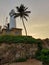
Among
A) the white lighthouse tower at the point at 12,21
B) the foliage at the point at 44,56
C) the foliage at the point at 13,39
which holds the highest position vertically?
the white lighthouse tower at the point at 12,21

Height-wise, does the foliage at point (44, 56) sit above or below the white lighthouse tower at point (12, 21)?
below

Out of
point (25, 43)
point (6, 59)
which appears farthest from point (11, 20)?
point (6, 59)

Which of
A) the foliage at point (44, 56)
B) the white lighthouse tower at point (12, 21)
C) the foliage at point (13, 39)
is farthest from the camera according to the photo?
the white lighthouse tower at point (12, 21)

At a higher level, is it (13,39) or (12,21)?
(12,21)

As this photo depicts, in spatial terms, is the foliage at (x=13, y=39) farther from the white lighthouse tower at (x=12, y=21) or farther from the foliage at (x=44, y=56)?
the white lighthouse tower at (x=12, y=21)

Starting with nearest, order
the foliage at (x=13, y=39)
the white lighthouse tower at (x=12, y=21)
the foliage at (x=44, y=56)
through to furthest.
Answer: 1. the foliage at (x=44, y=56)
2. the foliage at (x=13, y=39)
3. the white lighthouse tower at (x=12, y=21)

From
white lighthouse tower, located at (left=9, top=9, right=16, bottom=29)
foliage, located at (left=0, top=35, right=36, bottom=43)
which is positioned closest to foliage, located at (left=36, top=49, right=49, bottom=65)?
foliage, located at (left=0, top=35, right=36, bottom=43)

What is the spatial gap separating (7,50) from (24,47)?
111 inches

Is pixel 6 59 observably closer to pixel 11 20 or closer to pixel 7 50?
pixel 7 50

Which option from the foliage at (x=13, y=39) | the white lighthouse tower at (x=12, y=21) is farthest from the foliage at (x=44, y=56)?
the white lighthouse tower at (x=12, y=21)

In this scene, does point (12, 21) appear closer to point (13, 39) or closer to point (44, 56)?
point (13, 39)

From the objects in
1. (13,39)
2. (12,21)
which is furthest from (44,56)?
(12,21)

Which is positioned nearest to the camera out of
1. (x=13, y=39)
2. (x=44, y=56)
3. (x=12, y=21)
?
(x=44, y=56)

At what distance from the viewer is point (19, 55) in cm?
2897
